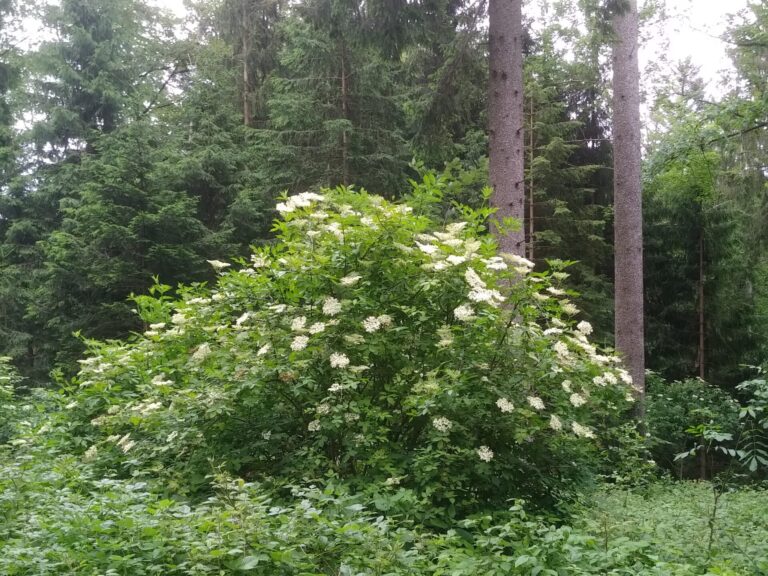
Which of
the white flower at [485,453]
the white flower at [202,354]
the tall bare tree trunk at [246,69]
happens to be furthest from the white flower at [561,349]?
the tall bare tree trunk at [246,69]

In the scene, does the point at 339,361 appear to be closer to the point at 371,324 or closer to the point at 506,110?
the point at 371,324

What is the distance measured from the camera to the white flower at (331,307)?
4.00 m

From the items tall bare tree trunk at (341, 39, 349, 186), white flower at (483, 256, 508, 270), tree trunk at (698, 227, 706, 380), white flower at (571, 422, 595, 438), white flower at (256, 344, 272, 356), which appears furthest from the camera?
tree trunk at (698, 227, 706, 380)

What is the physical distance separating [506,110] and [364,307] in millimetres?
3757

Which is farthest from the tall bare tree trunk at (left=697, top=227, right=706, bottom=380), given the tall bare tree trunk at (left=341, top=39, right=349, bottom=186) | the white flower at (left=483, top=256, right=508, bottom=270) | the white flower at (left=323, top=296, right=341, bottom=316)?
the white flower at (left=323, top=296, right=341, bottom=316)

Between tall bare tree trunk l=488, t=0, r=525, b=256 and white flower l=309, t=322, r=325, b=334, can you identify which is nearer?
white flower l=309, t=322, r=325, b=334

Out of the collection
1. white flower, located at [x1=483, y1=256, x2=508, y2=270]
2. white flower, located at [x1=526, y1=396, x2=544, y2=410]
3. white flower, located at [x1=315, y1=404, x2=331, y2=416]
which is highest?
white flower, located at [x1=483, y1=256, x2=508, y2=270]

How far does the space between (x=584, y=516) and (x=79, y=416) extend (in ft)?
13.7

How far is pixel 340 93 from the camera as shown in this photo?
1344 cm

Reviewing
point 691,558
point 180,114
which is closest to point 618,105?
point 691,558

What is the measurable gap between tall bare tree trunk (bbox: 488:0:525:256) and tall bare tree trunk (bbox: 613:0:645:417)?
3.23 metres

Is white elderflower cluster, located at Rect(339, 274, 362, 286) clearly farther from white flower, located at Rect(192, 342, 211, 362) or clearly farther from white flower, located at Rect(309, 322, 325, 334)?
white flower, located at Rect(192, 342, 211, 362)

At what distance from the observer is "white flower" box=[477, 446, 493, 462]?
3.73 metres

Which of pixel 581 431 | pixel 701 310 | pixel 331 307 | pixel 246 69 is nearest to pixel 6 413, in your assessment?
pixel 331 307
